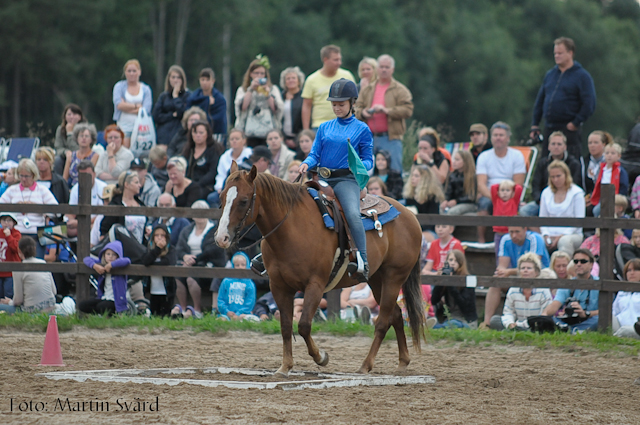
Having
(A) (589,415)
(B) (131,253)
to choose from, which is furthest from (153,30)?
(A) (589,415)

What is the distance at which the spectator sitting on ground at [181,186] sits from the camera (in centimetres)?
1253

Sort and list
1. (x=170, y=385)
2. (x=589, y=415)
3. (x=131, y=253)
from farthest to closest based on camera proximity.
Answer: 1. (x=131, y=253)
2. (x=170, y=385)
3. (x=589, y=415)

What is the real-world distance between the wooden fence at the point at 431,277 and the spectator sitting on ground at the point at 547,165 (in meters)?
1.91

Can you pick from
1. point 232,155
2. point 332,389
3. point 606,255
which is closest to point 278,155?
point 232,155

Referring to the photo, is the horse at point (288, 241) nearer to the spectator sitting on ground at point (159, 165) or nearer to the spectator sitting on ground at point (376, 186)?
the spectator sitting on ground at point (376, 186)

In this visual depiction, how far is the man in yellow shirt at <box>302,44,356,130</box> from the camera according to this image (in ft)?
45.0

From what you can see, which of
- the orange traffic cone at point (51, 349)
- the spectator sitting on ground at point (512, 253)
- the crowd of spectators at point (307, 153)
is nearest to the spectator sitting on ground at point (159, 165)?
the crowd of spectators at point (307, 153)

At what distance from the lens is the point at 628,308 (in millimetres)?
10391

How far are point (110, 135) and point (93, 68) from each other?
27845 millimetres

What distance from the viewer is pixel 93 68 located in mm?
39688

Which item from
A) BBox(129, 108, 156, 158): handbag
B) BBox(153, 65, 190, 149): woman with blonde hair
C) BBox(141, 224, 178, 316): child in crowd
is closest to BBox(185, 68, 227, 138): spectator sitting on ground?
BBox(153, 65, 190, 149): woman with blonde hair

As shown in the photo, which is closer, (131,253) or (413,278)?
(413,278)

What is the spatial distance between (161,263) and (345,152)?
4081mm

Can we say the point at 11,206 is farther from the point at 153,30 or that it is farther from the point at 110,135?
the point at 153,30
